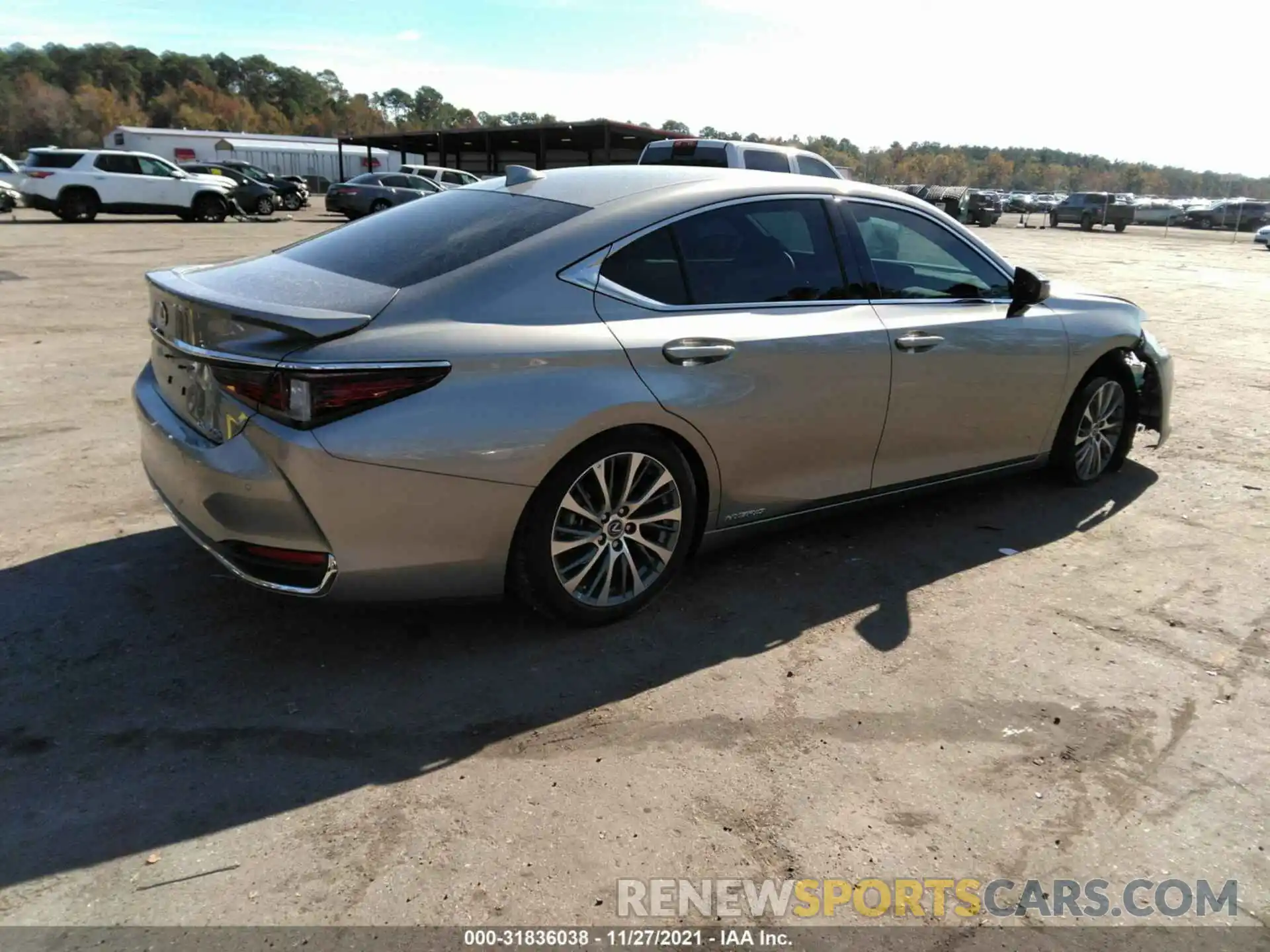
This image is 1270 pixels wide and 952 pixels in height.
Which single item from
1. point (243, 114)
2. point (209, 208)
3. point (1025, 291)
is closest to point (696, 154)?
point (1025, 291)

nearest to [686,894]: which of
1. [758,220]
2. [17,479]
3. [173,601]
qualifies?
[173,601]

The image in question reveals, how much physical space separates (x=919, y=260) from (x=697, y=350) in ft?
5.34

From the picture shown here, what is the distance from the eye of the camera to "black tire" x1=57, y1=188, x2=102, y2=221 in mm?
23844

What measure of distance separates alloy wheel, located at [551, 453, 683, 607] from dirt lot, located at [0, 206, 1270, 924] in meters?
0.21

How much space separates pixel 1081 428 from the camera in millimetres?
5285

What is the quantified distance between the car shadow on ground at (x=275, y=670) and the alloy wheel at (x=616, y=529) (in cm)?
19

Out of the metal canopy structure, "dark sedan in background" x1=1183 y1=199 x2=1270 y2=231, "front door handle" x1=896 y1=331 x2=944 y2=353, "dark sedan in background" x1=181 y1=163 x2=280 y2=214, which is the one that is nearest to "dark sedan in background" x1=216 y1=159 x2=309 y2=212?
"dark sedan in background" x1=181 y1=163 x2=280 y2=214

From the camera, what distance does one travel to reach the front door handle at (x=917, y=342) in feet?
13.6

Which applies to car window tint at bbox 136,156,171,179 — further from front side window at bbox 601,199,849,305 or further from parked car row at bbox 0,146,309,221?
front side window at bbox 601,199,849,305

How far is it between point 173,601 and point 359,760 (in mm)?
1356

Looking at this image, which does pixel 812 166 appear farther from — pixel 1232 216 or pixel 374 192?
→ pixel 1232 216

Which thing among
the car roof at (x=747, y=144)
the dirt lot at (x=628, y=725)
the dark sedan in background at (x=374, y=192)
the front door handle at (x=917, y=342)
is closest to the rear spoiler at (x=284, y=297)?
the dirt lot at (x=628, y=725)

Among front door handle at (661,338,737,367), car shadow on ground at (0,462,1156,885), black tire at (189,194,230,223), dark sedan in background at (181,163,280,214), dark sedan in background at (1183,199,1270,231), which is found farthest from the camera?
dark sedan in background at (1183,199,1270,231)

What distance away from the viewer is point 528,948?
2.15 metres
